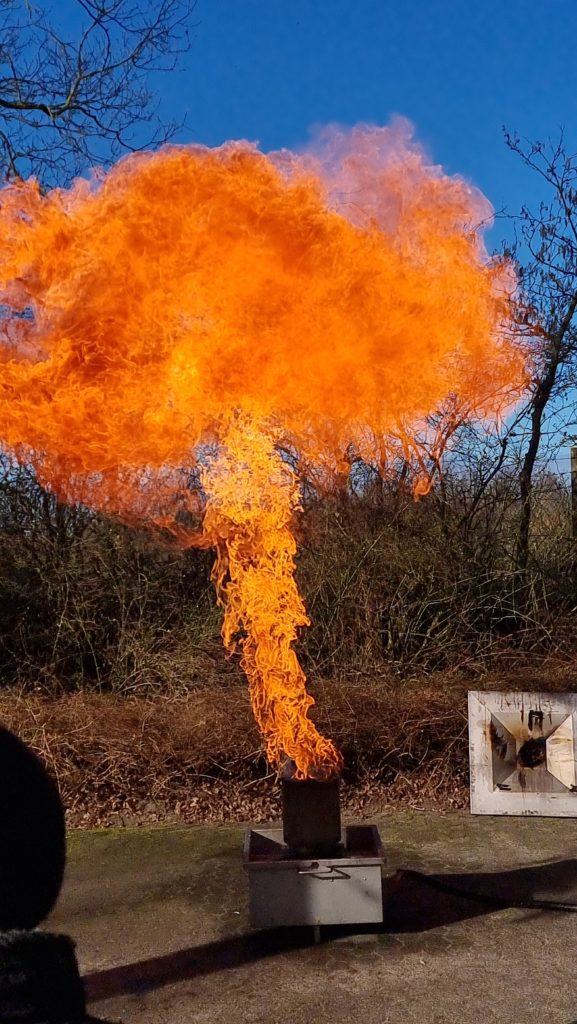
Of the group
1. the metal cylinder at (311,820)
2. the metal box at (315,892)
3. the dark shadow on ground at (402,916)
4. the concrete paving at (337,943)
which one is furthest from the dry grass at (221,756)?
the metal box at (315,892)

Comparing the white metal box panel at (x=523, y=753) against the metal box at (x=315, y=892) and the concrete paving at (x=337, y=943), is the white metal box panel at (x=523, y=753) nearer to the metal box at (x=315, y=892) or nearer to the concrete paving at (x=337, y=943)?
the concrete paving at (x=337, y=943)

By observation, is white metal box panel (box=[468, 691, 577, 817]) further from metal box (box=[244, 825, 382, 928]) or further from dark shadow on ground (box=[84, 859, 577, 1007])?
metal box (box=[244, 825, 382, 928])

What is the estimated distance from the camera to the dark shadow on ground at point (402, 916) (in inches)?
171

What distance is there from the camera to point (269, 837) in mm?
5199

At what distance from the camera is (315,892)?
4.54 meters

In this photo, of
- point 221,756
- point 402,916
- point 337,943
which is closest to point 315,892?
point 337,943

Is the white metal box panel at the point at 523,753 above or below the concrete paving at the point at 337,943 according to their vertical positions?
above

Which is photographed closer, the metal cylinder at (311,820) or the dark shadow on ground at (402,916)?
the dark shadow on ground at (402,916)

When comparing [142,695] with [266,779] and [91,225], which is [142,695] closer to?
[266,779]

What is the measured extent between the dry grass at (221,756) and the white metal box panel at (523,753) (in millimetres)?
2754

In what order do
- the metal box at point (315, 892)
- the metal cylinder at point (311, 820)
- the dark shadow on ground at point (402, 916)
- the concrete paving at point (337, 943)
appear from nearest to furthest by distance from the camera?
the concrete paving at point (337, 943), the dark shadow on ground at point (402, 916), the metal box at point (315, 892), the metal cylinder at point (311, 820)

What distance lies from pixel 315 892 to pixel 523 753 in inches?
60.0

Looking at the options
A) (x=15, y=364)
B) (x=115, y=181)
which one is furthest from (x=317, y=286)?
(x=15, y=364)

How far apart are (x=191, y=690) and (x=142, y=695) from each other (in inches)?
26.3
